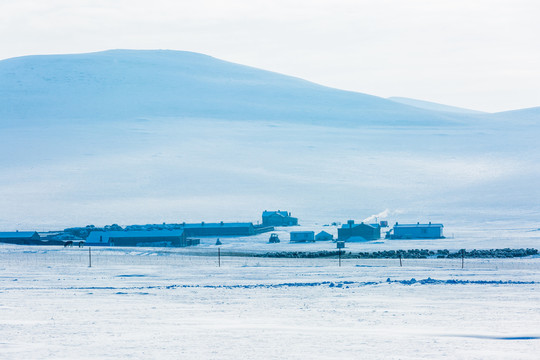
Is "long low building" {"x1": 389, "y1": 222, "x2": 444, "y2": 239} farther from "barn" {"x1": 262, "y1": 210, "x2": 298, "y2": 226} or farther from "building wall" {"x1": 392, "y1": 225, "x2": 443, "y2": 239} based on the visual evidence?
"barn" {"x1": 262, "y1": 210, "x2": 298, "y2": 226}

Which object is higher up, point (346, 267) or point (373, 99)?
point (373, 99)

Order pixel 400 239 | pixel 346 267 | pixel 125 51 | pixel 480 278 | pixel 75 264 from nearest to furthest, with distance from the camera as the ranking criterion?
pixel 480 278 → pixel 346 267 → pixel 75 264 → pixel 400 239 → pixel 125 51

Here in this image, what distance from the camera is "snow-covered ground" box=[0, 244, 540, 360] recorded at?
47.8ft

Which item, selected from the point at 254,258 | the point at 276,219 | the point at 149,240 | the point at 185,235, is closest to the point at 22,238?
the point at 149,240

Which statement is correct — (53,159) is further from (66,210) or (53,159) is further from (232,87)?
(232,87)

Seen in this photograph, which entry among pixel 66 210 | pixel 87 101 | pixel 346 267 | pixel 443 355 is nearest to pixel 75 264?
pixel 346 267

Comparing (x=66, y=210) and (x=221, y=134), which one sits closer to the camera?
(x=66, y=210)

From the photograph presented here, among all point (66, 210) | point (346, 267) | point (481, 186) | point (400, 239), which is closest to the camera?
point (346, 267)

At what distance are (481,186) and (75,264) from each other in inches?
2467

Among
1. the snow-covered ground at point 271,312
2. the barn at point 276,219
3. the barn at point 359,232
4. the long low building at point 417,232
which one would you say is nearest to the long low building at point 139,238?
the barn at point 359,232

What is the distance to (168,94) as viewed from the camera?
497 feet

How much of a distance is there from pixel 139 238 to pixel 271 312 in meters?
36.4

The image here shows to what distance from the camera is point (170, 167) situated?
103 m

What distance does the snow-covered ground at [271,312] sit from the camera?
574 inches
